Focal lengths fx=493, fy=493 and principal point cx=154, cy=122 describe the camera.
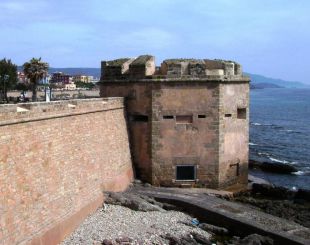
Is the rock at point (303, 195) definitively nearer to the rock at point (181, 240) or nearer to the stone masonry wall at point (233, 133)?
the stone masonry wall at point (233, 133)

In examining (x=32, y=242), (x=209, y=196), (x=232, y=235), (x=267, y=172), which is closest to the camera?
(x=32, y=242)

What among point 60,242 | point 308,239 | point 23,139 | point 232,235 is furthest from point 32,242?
point 308,239

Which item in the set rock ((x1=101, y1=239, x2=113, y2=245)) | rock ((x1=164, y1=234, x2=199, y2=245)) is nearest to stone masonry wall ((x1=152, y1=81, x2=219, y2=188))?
rock ((x1=164, y1=234, x2=199, y2=245))

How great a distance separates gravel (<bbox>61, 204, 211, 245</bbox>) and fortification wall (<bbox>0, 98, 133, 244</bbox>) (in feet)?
1.23

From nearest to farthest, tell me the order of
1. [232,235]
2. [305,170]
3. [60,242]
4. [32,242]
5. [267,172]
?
[32,242] < [60,242] < [232,235] < [267,172] < [305,170]

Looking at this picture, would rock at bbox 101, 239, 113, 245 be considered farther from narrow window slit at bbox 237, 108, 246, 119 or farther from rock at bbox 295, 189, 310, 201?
rock at bbox 295, 189, 310, 201

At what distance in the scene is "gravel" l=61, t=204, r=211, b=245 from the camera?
44.0 ft

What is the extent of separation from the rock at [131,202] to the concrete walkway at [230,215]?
900 mm

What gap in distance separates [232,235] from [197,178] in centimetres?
459

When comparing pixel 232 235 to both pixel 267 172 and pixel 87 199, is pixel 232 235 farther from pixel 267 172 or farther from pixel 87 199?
pixel 267 172

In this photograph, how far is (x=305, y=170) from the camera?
109 ft

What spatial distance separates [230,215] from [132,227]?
3252 millimetres

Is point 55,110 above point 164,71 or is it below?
below

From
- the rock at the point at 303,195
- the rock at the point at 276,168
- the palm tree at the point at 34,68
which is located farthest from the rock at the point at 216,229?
the palm tree at the point at 34,68
